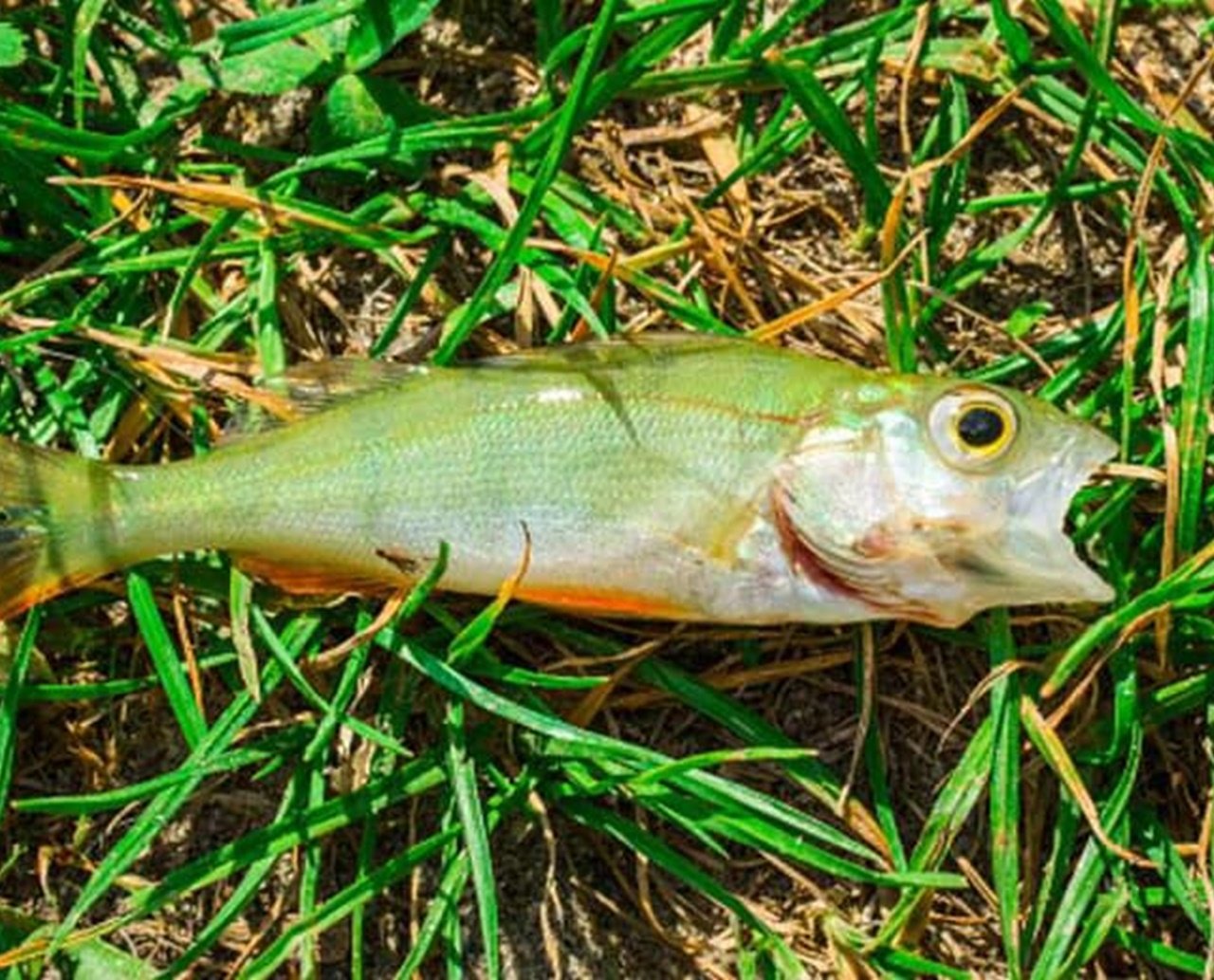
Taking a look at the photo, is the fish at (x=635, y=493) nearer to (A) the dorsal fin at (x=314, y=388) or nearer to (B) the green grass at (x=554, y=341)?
(A) the dorsal fin at (x=314, y=388)

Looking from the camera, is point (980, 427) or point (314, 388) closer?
point (980, 427)

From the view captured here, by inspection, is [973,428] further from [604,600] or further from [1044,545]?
[604,600]

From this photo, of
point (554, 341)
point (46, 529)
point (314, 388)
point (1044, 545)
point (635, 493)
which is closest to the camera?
point (1044, 545)

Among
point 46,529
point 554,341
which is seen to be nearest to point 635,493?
point 554,341

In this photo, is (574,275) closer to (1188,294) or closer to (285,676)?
(285,676)

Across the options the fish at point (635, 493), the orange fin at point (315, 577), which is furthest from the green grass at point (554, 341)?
the fish at point (635, 493)

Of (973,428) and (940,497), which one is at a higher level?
(973,428)

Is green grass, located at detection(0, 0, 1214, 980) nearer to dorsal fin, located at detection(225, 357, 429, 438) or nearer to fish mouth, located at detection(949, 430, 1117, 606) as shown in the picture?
dorsal fin, located at detection(225, 357, 429, 438)
